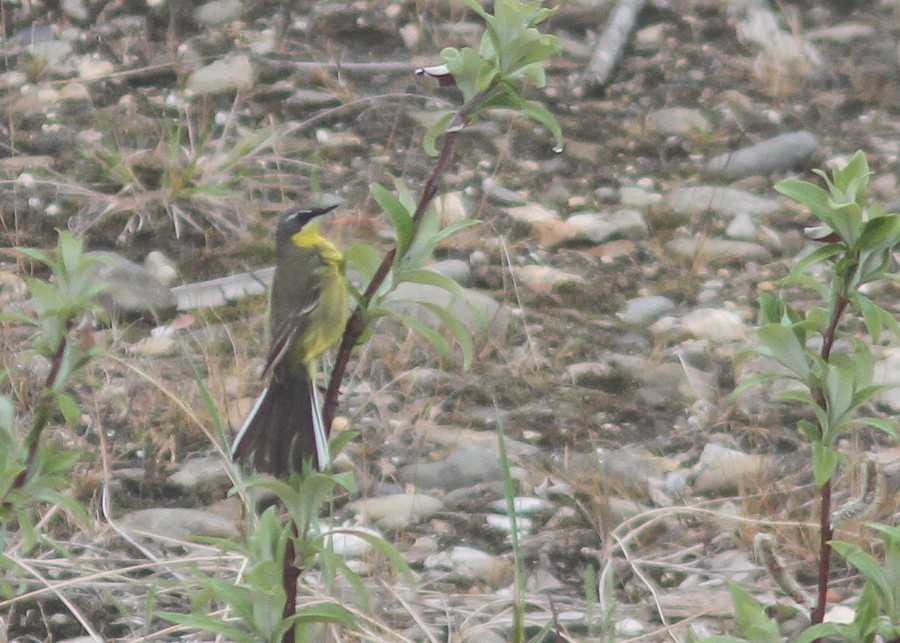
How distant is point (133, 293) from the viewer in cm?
→ 462

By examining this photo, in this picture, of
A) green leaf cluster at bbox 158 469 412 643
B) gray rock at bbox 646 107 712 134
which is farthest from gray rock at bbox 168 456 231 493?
gray rock at bbox 646 107 712 134

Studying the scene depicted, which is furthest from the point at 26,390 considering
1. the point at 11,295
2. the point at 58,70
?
the point at 58,70

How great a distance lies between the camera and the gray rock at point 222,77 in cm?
613

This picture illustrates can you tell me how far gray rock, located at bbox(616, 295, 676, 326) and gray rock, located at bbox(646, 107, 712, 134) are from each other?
1.43m

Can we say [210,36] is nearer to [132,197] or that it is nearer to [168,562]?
[132,197]

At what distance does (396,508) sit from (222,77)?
3074mm

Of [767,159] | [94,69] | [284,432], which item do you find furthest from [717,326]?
[94,69]

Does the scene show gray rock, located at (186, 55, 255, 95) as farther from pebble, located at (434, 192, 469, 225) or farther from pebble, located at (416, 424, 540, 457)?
pebble, located at (416, 424, 540, 457)

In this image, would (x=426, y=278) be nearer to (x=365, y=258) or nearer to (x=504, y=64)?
(x=365, y=258)

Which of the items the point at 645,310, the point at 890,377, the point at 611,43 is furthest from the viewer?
the point at 611,43

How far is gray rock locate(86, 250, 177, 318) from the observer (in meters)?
4.57

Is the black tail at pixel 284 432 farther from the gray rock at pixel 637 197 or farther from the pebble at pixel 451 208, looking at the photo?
the gray rock at pixel 637 197

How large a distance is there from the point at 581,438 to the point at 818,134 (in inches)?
104

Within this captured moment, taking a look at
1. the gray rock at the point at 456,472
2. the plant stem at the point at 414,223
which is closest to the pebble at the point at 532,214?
the gray rock at the point at 456,472
